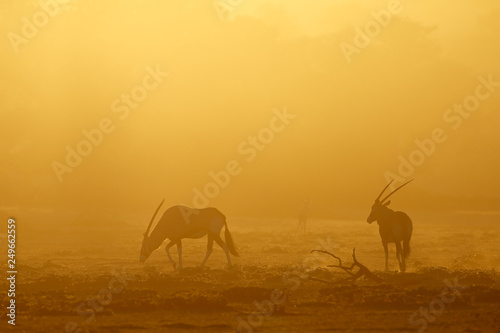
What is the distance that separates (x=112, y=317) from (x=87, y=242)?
87.4ft

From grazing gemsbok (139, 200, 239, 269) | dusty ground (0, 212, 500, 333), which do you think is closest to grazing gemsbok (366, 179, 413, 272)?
dusty ground (0, 212, 500, 333)

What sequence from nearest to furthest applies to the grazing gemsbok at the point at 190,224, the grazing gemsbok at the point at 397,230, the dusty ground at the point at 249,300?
1. the dusty ground at the point at 249,300
2. the grazing gemsbok at the point at 397,230
3. the grazing gemsbok at the point at 190,224

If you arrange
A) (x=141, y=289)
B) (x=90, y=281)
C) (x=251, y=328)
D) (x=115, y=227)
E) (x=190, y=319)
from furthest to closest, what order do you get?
(x=115, y=227)
(x=90, y=281)
(x=141, y=289)
(x=190, y=319)
(x=251, y=328)

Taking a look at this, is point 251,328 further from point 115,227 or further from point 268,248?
point 115,227

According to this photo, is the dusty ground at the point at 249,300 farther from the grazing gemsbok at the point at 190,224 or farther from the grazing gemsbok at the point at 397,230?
the grazing gemsbok at the point at 397,230

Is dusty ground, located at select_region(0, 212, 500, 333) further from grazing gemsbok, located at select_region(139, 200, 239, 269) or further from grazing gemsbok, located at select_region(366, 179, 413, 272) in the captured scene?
grazing gemsbok, located at select_region(366, 179, 413, 272)

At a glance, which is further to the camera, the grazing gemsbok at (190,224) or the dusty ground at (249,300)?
the grazing gemsbok at (190,224)

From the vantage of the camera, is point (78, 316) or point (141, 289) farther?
point (141, 289)

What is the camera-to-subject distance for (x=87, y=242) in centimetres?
4031

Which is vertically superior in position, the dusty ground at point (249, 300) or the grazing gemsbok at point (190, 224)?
the grazing gemsbok at point (190, 224)

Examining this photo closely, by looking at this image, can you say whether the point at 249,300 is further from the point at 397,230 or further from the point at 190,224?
the point at 397,230

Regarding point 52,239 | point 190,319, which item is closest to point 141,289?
point 190,319

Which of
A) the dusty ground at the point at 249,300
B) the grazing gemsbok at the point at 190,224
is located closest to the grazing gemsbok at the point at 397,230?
the dusty ground at the point at 249,300

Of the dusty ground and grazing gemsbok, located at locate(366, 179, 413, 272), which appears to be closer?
the dusty ground
